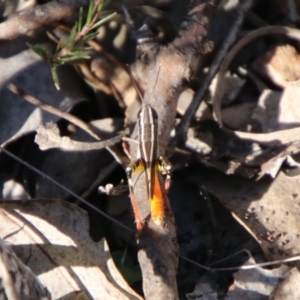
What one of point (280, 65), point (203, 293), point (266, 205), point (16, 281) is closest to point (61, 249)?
point (16, 281)

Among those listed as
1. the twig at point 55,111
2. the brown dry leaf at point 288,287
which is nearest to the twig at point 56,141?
the twig at point 55,111

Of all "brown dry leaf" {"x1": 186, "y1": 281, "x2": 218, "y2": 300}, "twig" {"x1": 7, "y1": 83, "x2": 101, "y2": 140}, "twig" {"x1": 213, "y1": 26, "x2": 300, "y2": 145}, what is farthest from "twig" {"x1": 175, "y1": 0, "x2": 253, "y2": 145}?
"brown dry leaf" {"x1": 186, "y1": 281, "x2": 218, "y2": 300}

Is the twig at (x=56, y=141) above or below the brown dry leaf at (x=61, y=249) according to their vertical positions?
above

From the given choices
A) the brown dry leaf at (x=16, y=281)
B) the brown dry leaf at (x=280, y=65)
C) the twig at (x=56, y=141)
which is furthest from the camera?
the brown dry leaf at (x=280, y=65)

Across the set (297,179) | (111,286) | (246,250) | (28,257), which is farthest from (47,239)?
(297,179)

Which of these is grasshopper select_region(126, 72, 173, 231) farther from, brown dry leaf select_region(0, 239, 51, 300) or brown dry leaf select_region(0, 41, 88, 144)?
brown dry leaf select_region(0, 41, 88, 144)

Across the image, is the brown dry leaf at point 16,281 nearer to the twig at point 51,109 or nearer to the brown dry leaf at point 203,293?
the brown dry leaf at point 203,293

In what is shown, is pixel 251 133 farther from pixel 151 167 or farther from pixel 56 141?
pixel 56 141
